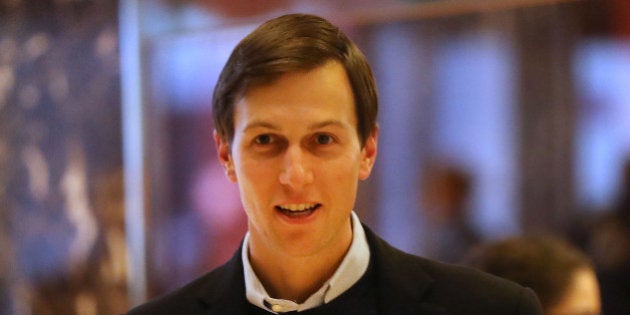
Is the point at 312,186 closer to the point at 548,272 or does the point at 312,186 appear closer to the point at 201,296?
the point at 201,296

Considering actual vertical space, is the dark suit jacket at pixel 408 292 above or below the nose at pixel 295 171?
below

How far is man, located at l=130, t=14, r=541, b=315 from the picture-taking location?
138cm

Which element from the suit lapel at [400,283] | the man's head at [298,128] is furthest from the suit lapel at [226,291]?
the suit lapel at [400,283]

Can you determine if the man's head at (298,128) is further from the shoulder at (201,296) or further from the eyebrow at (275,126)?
the shoulder at (201,296)

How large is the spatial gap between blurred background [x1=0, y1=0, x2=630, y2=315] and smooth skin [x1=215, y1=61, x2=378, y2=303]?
1621mm

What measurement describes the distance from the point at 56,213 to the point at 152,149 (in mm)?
550

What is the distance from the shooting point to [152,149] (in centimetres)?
381

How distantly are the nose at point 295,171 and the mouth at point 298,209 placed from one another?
0.04 meters

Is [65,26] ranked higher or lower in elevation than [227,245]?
higher

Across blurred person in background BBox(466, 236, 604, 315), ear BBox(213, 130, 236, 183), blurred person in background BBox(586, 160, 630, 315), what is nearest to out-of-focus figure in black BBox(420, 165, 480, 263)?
blurred person in background BBox(586, 160, 630, 315)

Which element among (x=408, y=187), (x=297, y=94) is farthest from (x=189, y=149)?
(x=297, y=94)

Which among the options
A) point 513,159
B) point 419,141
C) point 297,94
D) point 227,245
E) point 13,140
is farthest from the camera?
point 13,140

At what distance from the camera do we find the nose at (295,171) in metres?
1.35

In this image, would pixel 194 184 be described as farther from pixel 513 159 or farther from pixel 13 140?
pixel 513 159
